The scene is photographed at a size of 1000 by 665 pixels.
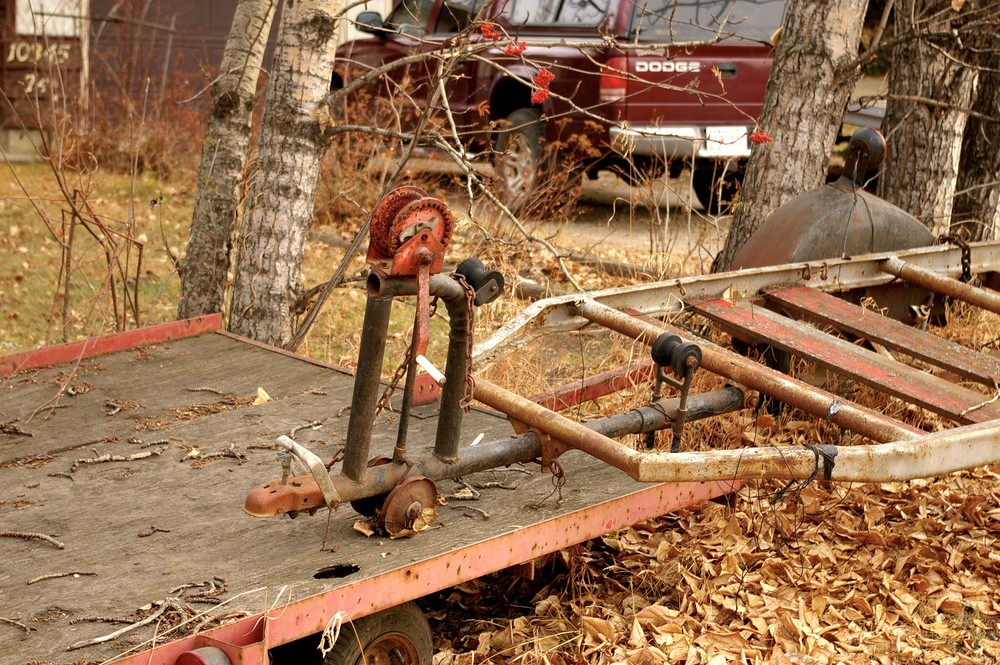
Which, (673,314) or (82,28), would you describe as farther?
(82,28)

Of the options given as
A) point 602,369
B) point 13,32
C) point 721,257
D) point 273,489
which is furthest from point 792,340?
point 13,32

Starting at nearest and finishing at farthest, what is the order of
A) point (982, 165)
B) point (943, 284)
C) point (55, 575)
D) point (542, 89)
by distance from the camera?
point (55, 575), point (542, 89), point (943, 284), point (982, 165)

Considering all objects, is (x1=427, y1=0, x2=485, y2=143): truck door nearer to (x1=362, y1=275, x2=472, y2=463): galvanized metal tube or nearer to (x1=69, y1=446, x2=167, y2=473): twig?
(x1=69, y1=446, x2=167, y2=473): twig

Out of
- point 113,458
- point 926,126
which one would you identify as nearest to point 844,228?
point 926,126

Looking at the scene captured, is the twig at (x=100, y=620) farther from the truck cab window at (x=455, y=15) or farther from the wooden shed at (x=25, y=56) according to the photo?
the wooden shed at (x=25, y=56)

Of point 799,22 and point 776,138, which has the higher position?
point 799,22

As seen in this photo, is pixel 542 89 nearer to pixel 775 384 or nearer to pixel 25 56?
pixel 775 384

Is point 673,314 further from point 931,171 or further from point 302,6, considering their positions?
point 931,171

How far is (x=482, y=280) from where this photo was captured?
11.6 feet

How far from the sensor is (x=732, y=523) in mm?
4742

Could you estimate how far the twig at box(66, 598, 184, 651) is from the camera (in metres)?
2.83

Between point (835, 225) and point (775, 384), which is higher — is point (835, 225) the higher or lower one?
the higher one

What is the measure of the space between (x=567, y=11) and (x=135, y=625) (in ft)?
28.4

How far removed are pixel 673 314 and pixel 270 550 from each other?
2489mm
